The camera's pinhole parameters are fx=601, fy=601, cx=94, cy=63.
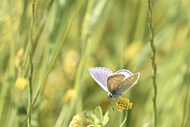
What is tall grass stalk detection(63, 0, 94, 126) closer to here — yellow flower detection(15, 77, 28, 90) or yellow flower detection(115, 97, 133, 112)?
yellow flower detection(15, 77, 28, 90)

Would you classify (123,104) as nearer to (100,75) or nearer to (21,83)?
(100,75)

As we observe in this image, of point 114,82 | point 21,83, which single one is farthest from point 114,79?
point 21,83

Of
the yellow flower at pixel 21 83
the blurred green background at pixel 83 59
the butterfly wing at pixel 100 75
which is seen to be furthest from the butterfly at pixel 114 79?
the yellow flower at pixel 21 83

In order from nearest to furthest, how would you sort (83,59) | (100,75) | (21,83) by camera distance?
(100,75) < (21,83) < (83,59)

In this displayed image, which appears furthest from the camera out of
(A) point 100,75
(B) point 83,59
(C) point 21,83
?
(B) point 83,59

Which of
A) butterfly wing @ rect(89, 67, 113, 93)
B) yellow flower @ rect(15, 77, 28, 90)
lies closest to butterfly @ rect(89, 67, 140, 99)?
butterfly wing @ rect(89, 67, 113, 93)

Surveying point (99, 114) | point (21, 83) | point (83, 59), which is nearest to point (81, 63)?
point (83, 59)

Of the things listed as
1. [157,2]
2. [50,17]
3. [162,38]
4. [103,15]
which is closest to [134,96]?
[162,38]

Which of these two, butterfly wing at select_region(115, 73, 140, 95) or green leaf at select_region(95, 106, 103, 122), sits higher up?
butterfly wing at select_region(115, 73, 140, 95)

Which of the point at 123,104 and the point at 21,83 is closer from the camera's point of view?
the point at 123,104
